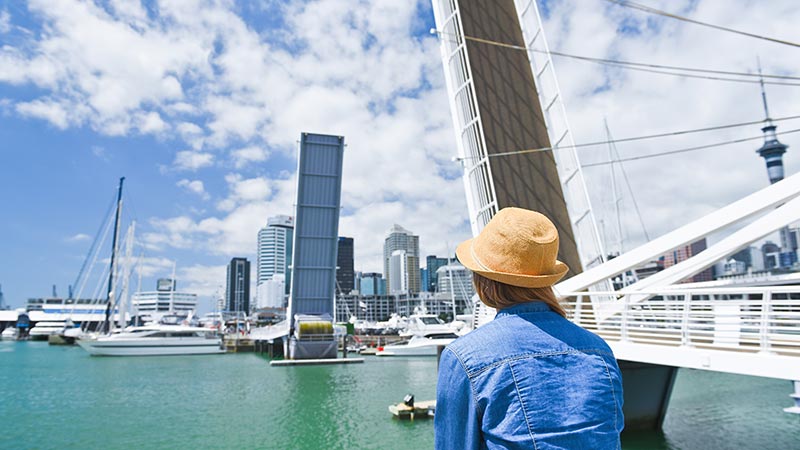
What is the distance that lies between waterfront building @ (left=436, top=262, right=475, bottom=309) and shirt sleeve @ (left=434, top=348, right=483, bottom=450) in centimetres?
976

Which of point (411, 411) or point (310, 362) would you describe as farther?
point (310, 362)

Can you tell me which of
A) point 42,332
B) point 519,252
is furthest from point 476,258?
point 42,332

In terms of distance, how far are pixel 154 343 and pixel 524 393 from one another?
43526mm

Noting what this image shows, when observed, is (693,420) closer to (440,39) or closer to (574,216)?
(574,216)

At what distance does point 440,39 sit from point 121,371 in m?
25.3

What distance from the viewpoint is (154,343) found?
1565 inches

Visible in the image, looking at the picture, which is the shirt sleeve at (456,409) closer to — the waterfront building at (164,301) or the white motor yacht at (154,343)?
the white motor yacht at (154,343)

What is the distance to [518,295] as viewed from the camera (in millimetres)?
1294

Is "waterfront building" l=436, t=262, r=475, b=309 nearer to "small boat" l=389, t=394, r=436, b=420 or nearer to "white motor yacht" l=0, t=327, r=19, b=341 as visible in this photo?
"small boat" l=389, t=394, r=436, b=420

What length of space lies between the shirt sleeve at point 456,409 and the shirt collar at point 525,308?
18 centimetres

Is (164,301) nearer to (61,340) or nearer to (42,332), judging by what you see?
(42,332)

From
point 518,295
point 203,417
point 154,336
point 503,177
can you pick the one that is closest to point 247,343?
point 154,336

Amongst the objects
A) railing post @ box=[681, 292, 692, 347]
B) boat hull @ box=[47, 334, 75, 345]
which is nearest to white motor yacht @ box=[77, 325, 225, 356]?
boat hull @ box=[47, 334, 75, 345]

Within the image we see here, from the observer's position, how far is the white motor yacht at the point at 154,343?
39094mm
